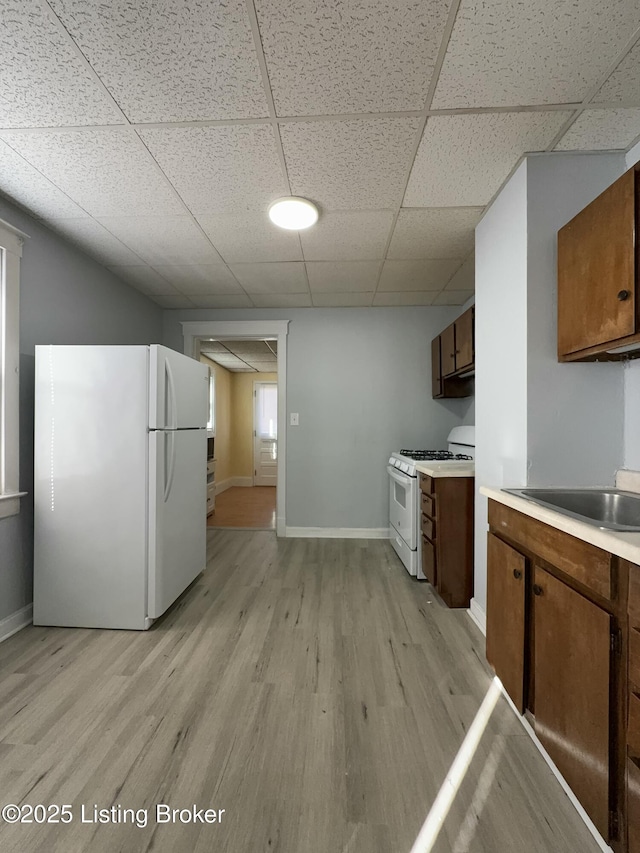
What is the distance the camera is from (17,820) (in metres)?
1.18

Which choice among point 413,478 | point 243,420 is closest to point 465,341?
point 413,478

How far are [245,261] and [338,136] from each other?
59.4 inches

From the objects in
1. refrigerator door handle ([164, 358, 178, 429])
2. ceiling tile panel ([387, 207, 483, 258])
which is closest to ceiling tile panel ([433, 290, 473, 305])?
ceiling tile panel ([387, 207, 483, 258])

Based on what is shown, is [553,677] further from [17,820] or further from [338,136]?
[338,136]

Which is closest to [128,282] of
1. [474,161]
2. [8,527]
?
[8,527]

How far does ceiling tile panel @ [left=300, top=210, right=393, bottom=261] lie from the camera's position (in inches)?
94.3

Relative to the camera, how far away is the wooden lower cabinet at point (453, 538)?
2580mm

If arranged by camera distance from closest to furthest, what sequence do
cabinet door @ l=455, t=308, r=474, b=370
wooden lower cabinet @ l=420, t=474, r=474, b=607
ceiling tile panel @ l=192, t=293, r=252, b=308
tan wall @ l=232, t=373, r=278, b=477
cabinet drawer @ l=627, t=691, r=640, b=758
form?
cabinet drawer @ l=627, t=691, r=640, b=758 < wooden lower cabinet @ l=420, t=474, r=474, b=607 < cabinet door @ l=455, t=308, r=474, b=370 < ceiling tile panel @ l=192, t=293, r=252, b=308 < tan wall @ l=232, t=373, r=278, b=477

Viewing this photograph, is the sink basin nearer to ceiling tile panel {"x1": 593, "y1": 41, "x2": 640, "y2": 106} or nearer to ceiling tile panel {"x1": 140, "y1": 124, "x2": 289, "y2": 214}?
ceiling tile panel {"x1": 593, "y1": 41, "x2": 640, "y2": 106}

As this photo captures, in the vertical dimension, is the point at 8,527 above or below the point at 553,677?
above

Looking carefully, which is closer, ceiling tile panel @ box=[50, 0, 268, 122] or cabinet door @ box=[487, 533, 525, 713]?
ceiling tile panel @ box=[50, 0, 268, 122]

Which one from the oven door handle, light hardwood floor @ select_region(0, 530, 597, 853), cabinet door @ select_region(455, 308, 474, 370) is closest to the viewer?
light hardwood floor @ select_region(0, 530, 597, 853)

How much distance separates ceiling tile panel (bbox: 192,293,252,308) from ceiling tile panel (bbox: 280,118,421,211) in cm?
184

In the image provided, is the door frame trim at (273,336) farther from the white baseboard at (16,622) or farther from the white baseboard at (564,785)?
the white baseboard at (564,785)
